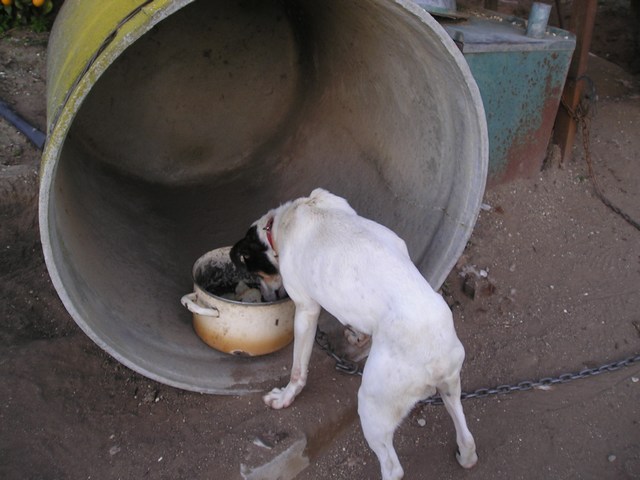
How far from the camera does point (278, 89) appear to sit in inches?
208

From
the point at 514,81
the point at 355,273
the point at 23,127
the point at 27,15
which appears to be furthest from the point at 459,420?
the point at 27,15

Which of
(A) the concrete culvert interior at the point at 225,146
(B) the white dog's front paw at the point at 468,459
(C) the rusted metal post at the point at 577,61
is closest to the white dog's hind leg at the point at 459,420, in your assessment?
(B) the white dog's front paw at the point at 468,459

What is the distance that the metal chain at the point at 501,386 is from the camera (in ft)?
11.6

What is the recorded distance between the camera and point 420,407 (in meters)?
3.57

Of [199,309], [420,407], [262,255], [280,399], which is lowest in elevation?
[420,407]

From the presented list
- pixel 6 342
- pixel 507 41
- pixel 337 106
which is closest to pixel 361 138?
pixel 337 106

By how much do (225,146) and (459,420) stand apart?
3.18 meters

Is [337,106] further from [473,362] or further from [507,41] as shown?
[473,362]

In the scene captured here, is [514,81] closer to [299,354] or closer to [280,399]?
[299,354]

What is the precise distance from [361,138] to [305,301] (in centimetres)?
158

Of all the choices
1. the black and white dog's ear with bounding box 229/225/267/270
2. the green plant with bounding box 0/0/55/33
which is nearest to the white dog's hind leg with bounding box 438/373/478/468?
the black and white dog's ear with bounding box 229/225/267/270

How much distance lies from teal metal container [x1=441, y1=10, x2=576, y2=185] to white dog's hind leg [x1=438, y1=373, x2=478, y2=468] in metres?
2.31

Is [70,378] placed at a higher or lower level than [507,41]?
lower

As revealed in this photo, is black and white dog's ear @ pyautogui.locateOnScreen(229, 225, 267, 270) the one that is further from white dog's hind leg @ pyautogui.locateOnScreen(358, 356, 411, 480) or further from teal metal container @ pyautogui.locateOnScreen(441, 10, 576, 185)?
teal metal container @ pyautogui.locateOnScreen(441, 10, 576, 185)
